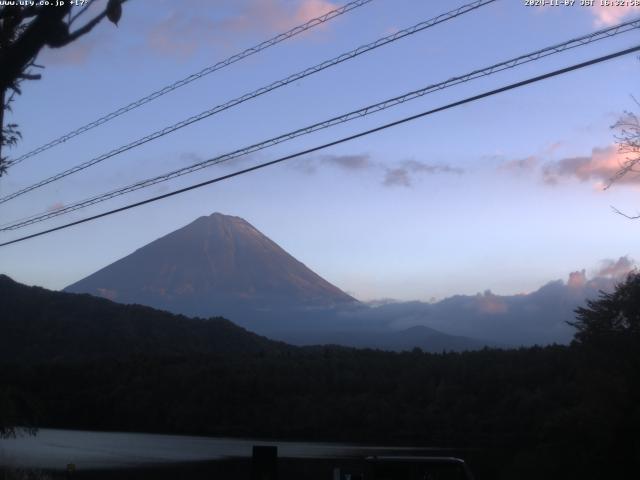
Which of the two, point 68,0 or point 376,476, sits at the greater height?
point 68,0

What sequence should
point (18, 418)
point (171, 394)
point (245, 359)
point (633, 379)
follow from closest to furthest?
point (18, 418) < point (633, 379) < point (171, 394) < point (245, 359)

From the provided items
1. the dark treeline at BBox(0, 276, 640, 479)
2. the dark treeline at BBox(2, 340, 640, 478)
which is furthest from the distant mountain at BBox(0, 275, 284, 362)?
the dark treeline at BBox(0, 276, 640, 479)

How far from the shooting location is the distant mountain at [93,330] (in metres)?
88.8

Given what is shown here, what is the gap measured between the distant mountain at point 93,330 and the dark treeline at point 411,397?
11.4 metres

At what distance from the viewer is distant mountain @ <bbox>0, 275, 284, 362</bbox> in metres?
88.8

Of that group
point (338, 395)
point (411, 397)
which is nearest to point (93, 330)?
point (338, 395)

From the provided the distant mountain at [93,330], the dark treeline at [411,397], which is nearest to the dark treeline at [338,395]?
the dark treeline at [411,397]

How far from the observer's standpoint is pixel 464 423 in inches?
2158

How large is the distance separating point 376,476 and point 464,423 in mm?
43506

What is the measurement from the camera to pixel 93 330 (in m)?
96.2

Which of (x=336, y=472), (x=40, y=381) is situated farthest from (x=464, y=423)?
(x=336, y=472)

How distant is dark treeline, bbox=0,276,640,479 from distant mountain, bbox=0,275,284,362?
1139cm

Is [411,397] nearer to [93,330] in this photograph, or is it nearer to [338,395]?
[338,395]

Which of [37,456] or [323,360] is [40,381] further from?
[37,456]
